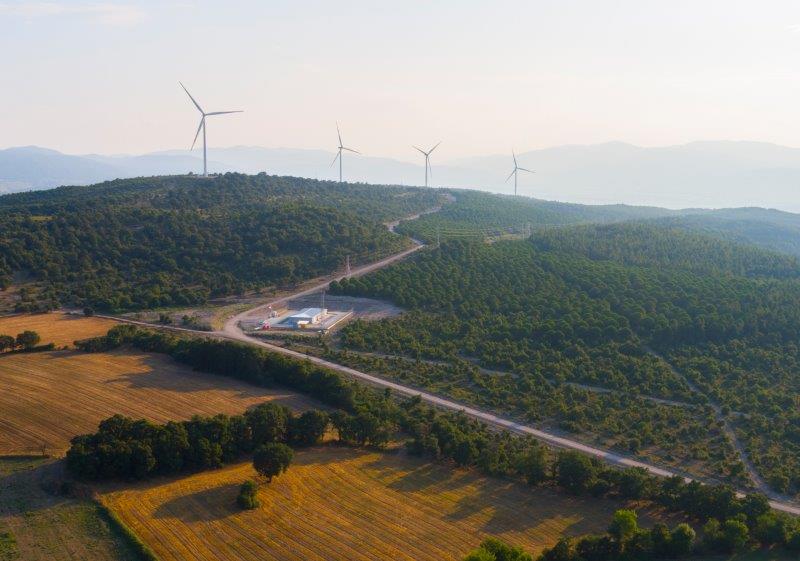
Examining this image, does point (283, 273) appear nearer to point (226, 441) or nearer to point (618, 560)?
point (226, 441)

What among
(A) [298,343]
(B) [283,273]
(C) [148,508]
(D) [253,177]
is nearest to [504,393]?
(A) [298,343]

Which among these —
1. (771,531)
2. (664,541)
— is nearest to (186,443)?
(664,541)

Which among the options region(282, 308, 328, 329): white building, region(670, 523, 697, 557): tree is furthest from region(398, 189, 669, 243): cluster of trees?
region(670, 523, 697, 557): tree

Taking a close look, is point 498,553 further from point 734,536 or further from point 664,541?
point 734,536

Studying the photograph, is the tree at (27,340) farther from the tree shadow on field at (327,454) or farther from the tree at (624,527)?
the tree at (624,527)

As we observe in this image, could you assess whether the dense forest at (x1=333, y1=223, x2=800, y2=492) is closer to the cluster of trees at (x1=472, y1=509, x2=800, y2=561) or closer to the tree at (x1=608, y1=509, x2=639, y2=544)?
the cluster of trees at (x1=472, y1=509, x2=800, y2=561)

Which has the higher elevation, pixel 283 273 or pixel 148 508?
pixel 283 273

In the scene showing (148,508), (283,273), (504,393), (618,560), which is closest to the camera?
(618,560)
